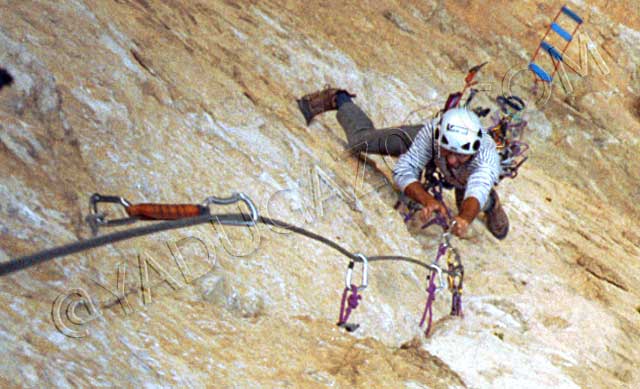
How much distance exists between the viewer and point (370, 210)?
5266mm

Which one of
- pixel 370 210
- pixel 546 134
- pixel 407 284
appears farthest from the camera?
pixel 546 134

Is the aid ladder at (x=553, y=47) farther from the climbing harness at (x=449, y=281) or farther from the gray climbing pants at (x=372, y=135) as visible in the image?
the climbing harness at (x=449, y=281)

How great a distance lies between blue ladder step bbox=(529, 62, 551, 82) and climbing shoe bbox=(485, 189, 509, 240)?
530cm

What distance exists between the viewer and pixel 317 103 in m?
6.43

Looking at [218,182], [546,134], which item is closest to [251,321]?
[218,182]

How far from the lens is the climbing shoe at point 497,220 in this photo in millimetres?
6098

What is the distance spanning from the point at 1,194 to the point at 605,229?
6925 mm

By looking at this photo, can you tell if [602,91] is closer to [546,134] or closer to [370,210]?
[546,134]

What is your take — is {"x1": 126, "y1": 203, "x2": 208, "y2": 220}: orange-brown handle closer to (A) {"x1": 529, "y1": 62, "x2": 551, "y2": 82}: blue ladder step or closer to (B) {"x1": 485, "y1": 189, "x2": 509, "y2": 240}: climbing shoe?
(B) {"x1": 485, "y1": 189, "x2": 509, "y2": 240}: climbing shoe

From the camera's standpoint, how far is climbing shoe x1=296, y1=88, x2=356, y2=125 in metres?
6.43

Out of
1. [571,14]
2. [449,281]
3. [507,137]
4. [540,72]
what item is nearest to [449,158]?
[449,281]

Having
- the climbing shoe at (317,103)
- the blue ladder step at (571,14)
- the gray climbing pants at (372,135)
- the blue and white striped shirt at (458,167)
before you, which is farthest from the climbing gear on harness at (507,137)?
the blue ladder step at (571,14)

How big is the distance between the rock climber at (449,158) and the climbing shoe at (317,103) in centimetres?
61

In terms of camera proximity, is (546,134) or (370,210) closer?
(370,210)
